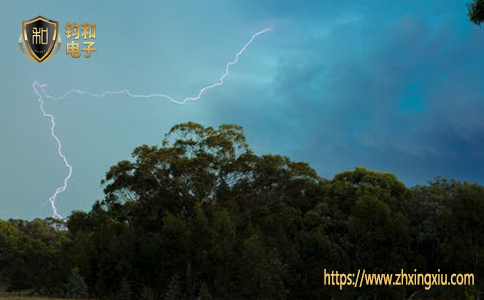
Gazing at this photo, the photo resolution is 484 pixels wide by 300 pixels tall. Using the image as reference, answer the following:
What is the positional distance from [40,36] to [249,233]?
14.8 m

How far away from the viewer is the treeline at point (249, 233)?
23031 millimetres

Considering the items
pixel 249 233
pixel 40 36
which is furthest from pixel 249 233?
pixel 40 36

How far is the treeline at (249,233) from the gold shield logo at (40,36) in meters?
9.89

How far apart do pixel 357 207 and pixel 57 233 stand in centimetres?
4634

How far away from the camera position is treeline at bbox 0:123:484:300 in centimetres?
2303

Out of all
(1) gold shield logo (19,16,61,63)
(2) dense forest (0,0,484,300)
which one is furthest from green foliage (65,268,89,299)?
(1) gold shield logo (19,16,61,63)

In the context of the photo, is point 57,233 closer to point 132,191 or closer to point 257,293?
point 132,191

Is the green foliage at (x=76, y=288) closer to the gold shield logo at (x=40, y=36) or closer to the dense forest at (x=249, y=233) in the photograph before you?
the dense forest at (x=249, y=233)

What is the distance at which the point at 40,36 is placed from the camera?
24.1m

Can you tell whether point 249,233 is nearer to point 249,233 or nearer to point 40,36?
point 249,233

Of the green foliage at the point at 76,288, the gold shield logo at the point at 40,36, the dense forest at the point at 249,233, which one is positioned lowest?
the green foliage at the point at 76,288

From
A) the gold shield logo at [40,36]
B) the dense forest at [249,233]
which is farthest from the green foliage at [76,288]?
the gold shield logo at [40,36]

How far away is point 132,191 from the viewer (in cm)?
3212

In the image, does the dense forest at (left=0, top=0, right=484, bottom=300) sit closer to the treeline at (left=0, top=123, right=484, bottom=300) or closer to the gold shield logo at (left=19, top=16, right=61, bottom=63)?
the treeline at (left=0, top=123, right=484, bottom=300)
